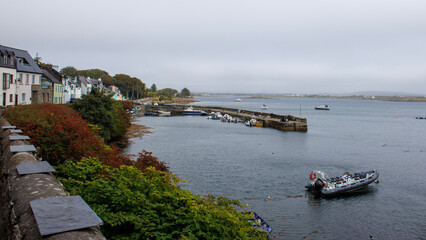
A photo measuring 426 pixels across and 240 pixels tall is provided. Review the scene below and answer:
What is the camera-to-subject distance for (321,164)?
42.2 m

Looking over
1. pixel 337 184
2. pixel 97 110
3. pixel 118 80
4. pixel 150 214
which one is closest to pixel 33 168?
pixel 150 214

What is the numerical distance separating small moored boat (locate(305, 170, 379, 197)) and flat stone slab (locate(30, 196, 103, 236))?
2682 centimetres

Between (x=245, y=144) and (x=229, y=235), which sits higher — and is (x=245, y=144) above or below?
below

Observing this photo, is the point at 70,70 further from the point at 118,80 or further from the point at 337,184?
the point at 337,184

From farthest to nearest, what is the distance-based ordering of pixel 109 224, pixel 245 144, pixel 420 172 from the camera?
pixel 245 144 < pixel 420 172 < pixel 109 224

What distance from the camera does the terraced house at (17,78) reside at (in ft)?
135

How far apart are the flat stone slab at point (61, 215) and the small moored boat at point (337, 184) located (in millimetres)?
26817

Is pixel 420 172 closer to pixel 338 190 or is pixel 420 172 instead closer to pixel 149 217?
pixel 338 190

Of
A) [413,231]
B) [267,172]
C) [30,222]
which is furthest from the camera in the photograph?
[267,172]

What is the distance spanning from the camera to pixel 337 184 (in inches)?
1216

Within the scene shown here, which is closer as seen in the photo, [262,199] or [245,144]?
[262,199]

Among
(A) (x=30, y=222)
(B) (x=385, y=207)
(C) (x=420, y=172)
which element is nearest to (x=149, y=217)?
(A) (x=30, y=222)

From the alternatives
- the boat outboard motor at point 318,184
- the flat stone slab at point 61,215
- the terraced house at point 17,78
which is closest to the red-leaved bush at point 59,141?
the flat stone slab at point 61,215

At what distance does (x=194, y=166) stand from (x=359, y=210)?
18.4 metres
